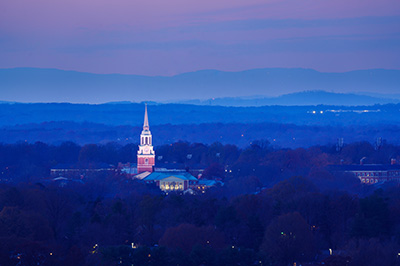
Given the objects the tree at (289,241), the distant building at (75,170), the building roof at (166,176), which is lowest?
the distant building at (75,170)

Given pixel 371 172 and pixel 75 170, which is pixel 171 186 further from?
pixel 371 172

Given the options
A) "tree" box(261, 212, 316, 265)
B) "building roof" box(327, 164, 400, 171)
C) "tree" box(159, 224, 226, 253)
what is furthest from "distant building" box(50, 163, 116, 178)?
"tree" box(261, 212, 316, 265)

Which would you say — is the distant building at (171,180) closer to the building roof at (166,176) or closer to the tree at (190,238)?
the building roof at (166,176)

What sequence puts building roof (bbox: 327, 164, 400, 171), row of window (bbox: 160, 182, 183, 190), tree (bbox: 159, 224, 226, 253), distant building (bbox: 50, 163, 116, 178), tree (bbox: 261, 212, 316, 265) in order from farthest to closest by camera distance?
distant building (bbox: 50, 163, 116, 178) → building roof (bbox: 327, 164, 400, 171) → row of window (bbox: 160, 182, 183, 190) → tree (bbox: 159, 224, 226, 253) → tree (bbox: 261, 212, 316, 265)

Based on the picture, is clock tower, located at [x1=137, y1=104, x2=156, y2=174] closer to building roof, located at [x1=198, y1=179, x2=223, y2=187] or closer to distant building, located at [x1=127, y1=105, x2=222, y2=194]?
distant building, located at [x1=127, y1=105, x2=222, y2=194]

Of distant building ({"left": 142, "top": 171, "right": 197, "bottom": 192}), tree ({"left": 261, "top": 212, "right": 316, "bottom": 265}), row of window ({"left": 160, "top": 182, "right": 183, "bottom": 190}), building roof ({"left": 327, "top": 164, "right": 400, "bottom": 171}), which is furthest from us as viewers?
building roof ({"left": 327, "top": 164, "right": 400, "bottom": 171})

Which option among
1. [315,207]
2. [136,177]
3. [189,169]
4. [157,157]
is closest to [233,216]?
[315,207]

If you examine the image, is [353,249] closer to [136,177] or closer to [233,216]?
[233,216]

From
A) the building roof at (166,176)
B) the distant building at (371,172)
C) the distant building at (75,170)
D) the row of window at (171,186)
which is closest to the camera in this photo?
the row of window at (171,186)

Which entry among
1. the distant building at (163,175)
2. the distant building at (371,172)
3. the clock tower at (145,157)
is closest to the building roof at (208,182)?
the distant building at (163,175)

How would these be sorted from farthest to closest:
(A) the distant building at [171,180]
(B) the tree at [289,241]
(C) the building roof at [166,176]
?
(C) the building roof at [166,176] → (A) the distant building at [171,180] → (B) the tree at [289,241]

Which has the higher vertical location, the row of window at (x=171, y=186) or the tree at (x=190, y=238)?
the tree at (x=190, y=238)
